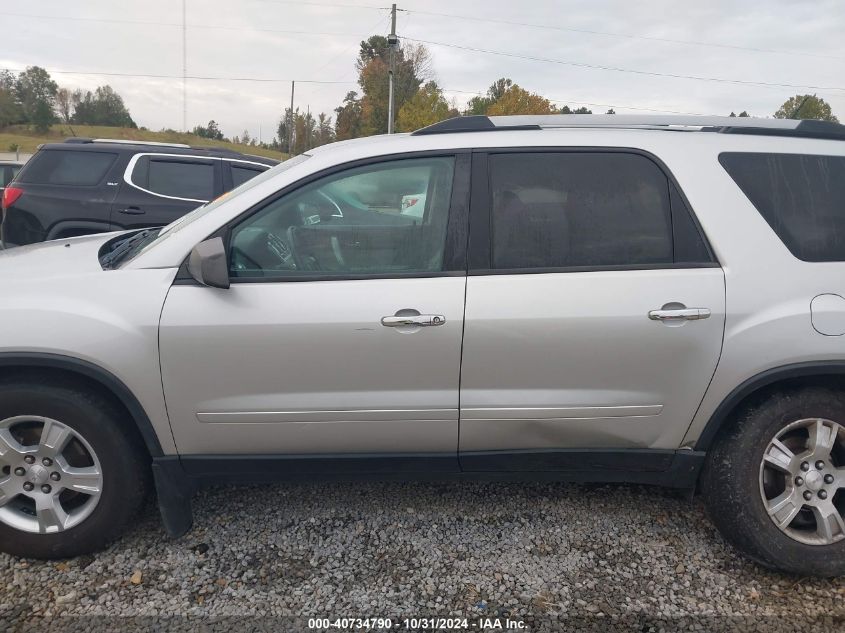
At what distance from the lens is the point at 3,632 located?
219 centimetres

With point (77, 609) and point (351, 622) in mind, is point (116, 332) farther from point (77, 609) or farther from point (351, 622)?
point (351, 622)

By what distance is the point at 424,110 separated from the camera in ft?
124

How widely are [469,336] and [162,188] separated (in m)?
5.83

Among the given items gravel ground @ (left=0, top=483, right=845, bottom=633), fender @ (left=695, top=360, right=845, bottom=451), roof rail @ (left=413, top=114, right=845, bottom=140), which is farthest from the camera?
roof rail @ (left=413, top=114, right=845, bottom=140)

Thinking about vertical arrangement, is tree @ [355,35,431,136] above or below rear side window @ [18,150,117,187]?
above

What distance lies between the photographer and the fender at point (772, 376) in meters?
2.45

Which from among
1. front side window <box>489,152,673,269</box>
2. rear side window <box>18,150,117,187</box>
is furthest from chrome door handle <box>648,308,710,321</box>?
rear side window <box>18,150,117,187</box>

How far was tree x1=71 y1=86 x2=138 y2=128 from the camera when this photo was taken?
216 ft

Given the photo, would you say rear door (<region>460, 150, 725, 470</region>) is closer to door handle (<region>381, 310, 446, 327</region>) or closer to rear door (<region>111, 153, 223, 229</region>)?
door handle (<region>381, 310, 446, 327</region>)

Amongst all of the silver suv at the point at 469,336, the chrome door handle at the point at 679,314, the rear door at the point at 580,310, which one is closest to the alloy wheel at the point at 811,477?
the silver suv at the point at 469,336

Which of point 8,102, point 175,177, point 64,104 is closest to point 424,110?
point 175,177

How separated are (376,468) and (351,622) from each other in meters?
0.60

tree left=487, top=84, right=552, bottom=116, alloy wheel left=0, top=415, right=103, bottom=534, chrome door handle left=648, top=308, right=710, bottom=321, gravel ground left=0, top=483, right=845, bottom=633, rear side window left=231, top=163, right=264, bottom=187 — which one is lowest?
gravel ground left=0, top=483, right=845, bottom=633

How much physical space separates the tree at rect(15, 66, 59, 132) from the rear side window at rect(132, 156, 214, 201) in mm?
62708
